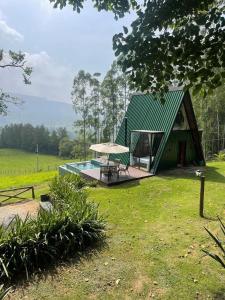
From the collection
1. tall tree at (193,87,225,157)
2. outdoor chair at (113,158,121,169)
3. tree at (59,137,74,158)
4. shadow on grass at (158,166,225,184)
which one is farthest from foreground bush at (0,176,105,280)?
tree at (59,137,74,158)

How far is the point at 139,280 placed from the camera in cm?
634

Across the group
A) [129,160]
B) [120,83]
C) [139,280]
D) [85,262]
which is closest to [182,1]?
[139,280]

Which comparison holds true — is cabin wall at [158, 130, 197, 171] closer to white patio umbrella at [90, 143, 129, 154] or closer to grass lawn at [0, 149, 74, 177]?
white patio umbrella at [90, 143, 129, 154]

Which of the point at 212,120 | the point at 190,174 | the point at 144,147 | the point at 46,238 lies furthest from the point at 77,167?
the point at 212,120

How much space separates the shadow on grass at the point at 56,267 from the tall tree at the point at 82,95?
35.9 metres

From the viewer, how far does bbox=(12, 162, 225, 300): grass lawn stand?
595cm

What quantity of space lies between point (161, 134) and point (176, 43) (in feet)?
44.8

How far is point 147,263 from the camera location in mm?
6996

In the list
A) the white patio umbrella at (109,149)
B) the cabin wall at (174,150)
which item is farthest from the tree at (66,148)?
the white patio umbrella at (109,149)

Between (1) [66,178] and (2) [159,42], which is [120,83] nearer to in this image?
(1) [66,178]

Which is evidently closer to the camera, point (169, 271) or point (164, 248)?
point (169, 271)

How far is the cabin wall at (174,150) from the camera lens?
58.7ft

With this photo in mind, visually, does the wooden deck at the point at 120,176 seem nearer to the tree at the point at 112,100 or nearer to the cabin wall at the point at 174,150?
the cabin wall at the point at 174,150

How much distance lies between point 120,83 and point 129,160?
23.6 metres
